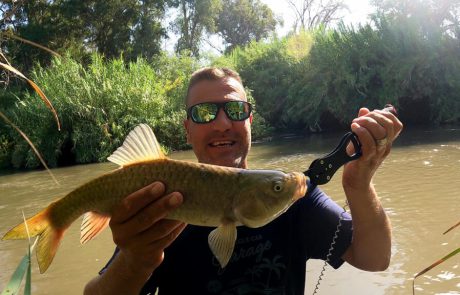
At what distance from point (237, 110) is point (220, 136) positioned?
18 cm

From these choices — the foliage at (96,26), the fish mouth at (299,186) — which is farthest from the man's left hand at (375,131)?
the foliage at (96,26)

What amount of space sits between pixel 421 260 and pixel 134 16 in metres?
28.1

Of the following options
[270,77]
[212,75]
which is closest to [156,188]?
[212,75]

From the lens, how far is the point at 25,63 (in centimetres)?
2684

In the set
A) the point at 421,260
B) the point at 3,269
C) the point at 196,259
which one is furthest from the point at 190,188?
the point at 3,269

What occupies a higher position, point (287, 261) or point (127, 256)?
point (127, 256)

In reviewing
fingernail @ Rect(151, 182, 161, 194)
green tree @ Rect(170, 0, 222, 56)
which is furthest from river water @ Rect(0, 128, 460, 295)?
green tree @ Rect(170, 0, 222, 56)

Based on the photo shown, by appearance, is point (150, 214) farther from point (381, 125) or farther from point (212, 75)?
point (212, 75)

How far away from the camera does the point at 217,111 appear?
2.53m

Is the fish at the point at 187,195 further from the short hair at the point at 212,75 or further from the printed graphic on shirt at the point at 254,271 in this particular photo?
the short hair at the point at 212,75

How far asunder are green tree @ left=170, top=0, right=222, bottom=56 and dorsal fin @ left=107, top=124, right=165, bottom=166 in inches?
1352

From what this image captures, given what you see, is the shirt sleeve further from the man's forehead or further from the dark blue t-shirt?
the man's forehead

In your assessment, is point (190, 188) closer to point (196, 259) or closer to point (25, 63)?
point (196, 259)

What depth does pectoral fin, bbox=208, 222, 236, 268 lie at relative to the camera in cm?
146
